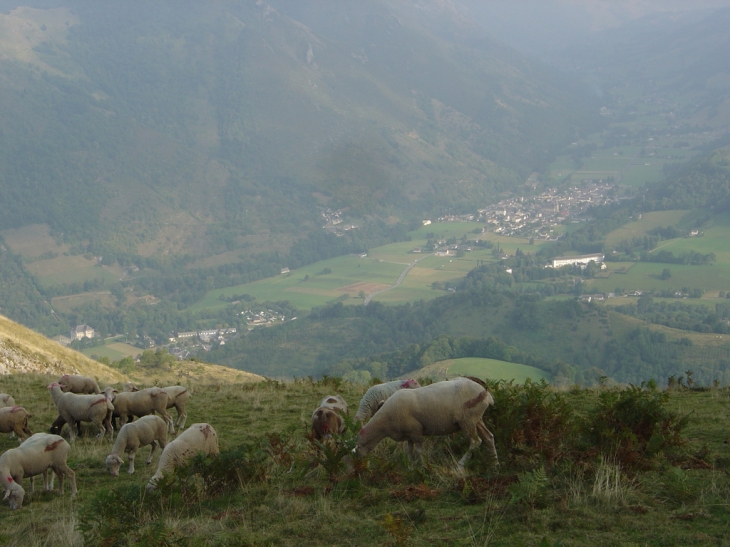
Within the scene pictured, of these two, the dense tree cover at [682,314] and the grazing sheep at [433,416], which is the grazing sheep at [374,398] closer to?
the grazing sheep at [433,416]

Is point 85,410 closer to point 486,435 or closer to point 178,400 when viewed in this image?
point 178,400

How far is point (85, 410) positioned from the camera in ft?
41.5

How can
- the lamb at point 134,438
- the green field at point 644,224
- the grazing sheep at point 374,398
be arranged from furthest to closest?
the green field at point 644,224 → the grazing sheep at point 374,398 → the lamb at point 134,438

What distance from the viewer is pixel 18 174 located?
17600cm

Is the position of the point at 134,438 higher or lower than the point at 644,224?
lower

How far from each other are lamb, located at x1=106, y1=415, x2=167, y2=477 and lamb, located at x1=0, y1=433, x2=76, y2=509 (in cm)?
74

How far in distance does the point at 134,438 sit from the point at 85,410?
241cm

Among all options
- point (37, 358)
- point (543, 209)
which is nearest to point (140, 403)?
point (37, 358)

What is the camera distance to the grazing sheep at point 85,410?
12602 mm

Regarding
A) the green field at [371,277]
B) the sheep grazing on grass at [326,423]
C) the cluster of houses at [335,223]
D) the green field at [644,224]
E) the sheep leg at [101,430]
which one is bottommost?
the sheep leg at [101,430]

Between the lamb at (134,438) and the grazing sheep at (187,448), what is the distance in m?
1.05

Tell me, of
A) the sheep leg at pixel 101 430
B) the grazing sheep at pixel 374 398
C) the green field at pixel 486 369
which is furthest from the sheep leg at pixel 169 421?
the green field at pixel 486 369

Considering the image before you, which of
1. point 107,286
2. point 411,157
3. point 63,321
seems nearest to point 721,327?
point 63,321

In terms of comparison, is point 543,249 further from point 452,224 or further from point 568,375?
point 568,375
